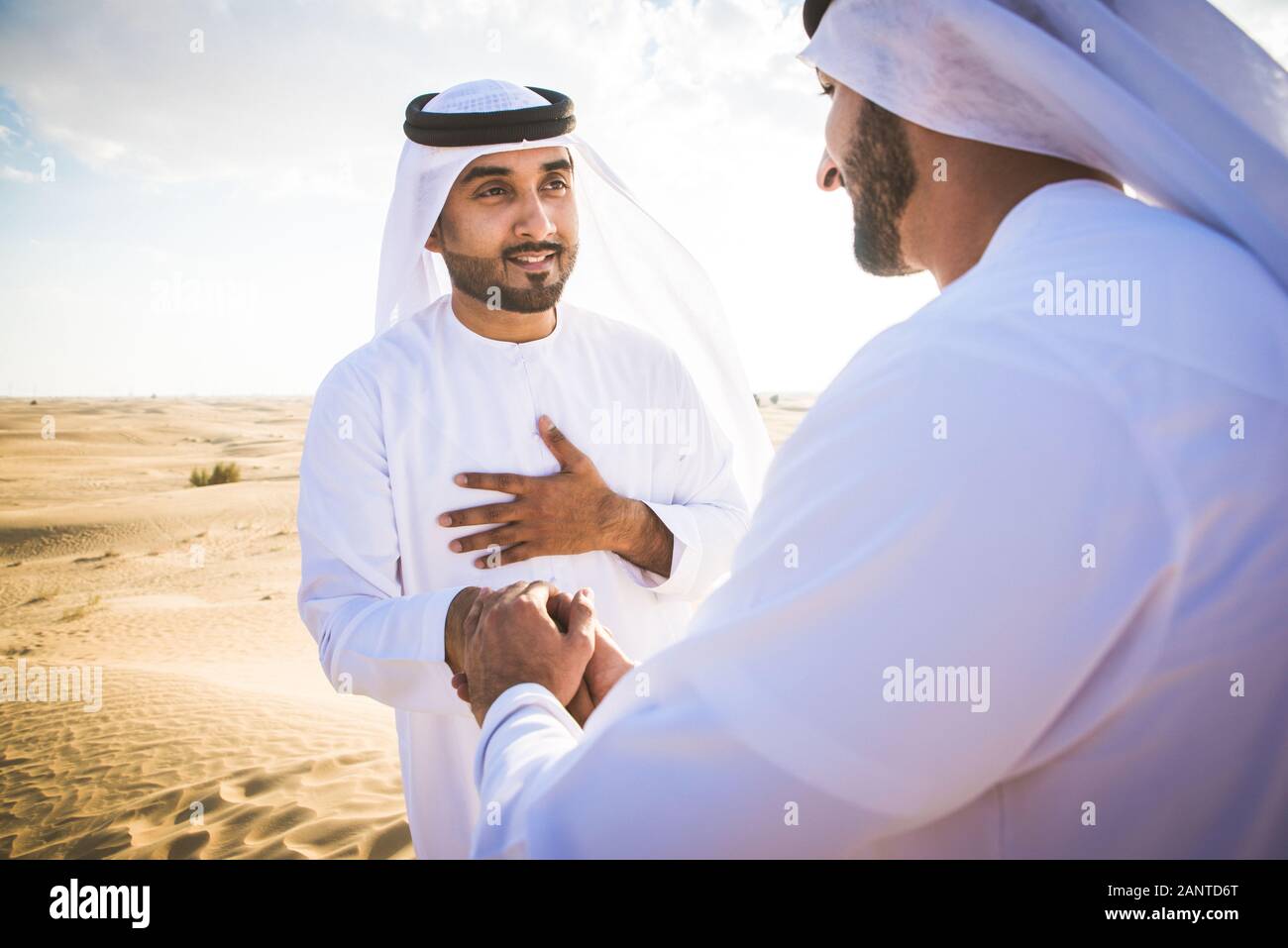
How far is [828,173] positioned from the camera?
6.47ft

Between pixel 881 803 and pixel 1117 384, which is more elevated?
pixel 1117 384

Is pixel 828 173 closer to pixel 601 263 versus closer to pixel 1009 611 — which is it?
pixel 1009 611

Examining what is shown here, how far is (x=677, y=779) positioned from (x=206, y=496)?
21.6 meters

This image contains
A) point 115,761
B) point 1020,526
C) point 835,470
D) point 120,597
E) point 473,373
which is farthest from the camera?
point 120,597

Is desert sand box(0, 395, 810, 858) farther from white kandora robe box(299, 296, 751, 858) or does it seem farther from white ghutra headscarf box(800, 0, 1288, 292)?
white ghutra headscarf box(800, 0, 1288, 292)

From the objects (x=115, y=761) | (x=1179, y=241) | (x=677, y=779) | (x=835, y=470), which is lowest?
(x=115, y=761)

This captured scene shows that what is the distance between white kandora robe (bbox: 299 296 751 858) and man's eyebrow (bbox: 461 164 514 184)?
0.48m

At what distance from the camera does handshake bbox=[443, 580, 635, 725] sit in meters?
1.69

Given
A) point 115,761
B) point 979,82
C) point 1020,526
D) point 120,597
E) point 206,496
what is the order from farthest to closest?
point 206,496 < point 120,597 < point 115,761 < point 979,82 < point 1020,526

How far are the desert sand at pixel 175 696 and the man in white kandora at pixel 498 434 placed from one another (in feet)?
9.23

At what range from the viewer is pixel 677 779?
949 millimetres

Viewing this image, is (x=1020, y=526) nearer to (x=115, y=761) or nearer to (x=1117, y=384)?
(x=1117, y=384)

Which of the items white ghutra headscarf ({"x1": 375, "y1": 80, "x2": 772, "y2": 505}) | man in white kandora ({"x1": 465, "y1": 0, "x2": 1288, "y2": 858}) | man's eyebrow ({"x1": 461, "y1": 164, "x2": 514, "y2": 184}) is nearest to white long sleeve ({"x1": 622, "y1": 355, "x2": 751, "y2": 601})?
white ghutra headscarf ({"x1": 375, "y1": 80, "x2": 772, "y2": 505})
